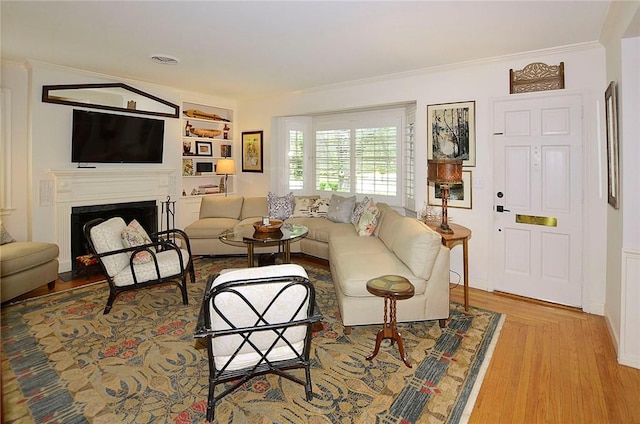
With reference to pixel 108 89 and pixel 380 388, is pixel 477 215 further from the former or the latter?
pixel 108 89

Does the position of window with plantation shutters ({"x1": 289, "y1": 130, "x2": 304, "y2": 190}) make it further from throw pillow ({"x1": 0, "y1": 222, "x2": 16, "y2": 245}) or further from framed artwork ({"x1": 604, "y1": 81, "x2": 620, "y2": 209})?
framed artwork ({"x1": 604, "y1": 81, "x2": 620, "y2": 209})

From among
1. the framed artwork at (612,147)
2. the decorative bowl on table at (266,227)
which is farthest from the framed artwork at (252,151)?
the framed artwork at (612,147)

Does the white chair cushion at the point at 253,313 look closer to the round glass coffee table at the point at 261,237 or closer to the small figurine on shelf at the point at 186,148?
the round glass coffee table at the point at 261,237

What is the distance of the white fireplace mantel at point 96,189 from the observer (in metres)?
4.96

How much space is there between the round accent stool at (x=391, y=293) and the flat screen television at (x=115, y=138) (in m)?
4.37

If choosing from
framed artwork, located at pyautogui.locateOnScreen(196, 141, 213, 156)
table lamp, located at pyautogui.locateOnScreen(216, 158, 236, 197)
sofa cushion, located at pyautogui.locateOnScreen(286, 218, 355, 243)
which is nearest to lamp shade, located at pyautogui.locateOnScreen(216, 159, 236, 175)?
Answer: table lamp, located at pyautogui.locateOnScreen(216, 158, 236, 197)

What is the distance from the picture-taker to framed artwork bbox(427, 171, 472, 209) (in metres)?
4.54

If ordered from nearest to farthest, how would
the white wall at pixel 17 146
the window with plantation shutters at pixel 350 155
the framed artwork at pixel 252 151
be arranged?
the white wall at pixel 17 146, the window with plantation shutters at pixel 350 155, the framed artwork at pixel 252 151

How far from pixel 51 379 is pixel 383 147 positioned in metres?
4.84

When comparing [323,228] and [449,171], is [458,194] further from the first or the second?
[323,228]

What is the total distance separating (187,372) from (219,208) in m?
3.88

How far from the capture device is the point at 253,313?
2.19 metres

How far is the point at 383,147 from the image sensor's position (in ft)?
19.1

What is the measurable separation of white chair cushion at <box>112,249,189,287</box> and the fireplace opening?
1.87 metres
